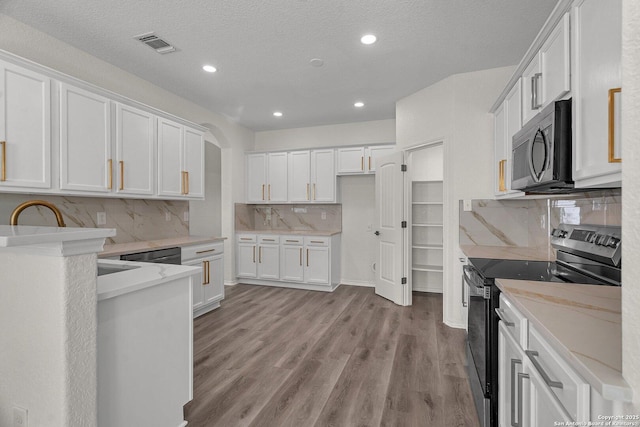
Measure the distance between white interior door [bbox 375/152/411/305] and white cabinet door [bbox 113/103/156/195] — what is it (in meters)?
2.83

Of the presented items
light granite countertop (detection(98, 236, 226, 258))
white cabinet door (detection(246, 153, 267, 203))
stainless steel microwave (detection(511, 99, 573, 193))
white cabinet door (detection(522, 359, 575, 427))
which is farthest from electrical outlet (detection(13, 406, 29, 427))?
white cabinet door (detection(246, 153, 267, 203))

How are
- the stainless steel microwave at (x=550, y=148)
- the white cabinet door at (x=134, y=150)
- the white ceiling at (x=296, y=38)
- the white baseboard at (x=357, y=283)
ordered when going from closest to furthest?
the stainless steel microwave at (x=550, y=148), the white ceiling at (x=296, y=38), the white cabinet door at (x=134, y=150), the white baseboard at (x=357, y=283)

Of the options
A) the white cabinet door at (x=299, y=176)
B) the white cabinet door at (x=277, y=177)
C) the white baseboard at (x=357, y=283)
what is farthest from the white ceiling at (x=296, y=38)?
the white baseboard at (x=357, y=283)

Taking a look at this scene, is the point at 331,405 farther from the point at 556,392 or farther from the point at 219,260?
the point at 219,260

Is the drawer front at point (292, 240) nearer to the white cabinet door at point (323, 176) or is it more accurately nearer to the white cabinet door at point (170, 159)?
the white cabinet door at point (323, 176)

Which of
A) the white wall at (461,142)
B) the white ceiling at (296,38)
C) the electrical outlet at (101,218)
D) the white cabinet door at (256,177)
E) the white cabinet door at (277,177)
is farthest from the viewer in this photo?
the white cabinet door at (256,177)

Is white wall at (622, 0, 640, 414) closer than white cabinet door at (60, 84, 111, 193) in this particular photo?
Yes

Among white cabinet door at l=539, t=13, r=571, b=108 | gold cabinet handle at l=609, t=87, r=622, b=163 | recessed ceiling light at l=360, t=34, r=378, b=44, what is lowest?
gold cabinet handle at l=609, t=87, r=622, b=163

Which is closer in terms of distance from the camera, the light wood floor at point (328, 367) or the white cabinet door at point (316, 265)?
the light wood floor at point (328, 367)

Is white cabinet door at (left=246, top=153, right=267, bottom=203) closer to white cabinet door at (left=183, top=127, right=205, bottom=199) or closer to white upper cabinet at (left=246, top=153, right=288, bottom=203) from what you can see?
white upper cabinet at (left=246, top=153, right=288, bottom=203)


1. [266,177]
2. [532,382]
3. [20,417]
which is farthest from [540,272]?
[266,177]

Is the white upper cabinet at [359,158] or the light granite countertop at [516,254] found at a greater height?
the white upper cabinet at [359,158]

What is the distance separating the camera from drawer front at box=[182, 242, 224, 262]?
11.3 ft

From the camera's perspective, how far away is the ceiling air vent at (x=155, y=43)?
2.61 metres
